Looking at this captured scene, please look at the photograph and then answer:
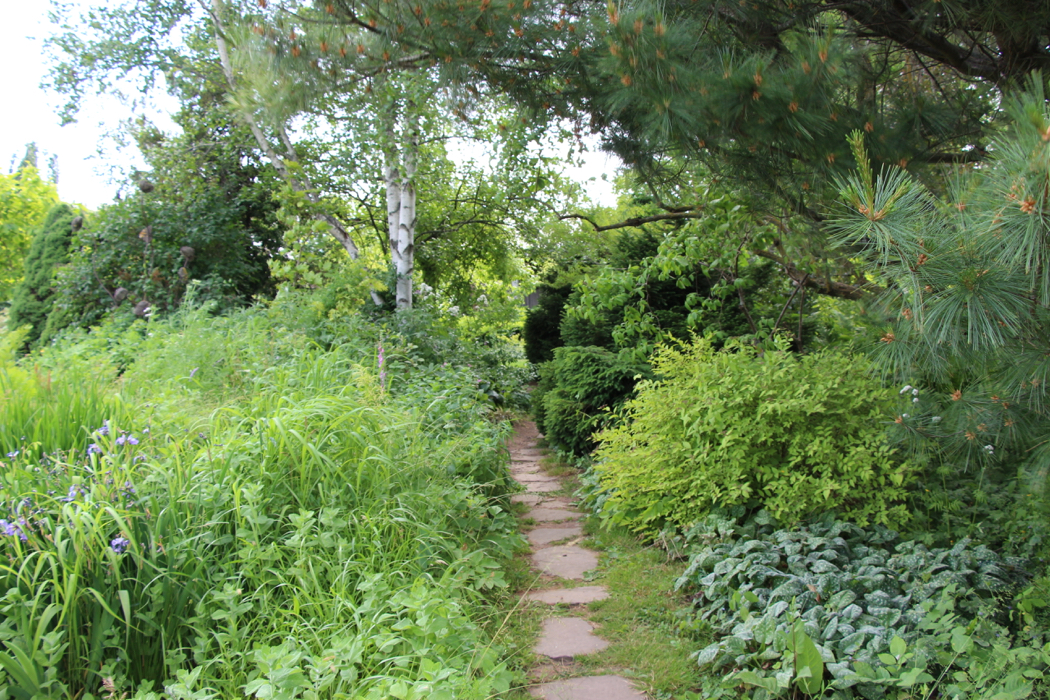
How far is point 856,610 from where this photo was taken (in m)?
2.60

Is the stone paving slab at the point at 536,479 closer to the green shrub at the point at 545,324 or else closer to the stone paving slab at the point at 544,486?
→ the stone paving slab at the point at 544,486

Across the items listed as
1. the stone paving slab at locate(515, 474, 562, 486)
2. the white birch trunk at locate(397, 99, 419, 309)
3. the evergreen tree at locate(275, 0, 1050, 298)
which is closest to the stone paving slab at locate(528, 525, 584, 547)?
the stone paving slab at locate(515, 474, 562, 486)

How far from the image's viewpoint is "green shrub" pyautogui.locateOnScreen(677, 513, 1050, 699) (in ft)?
7.47

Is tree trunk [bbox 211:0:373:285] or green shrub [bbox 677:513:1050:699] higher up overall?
tree trunk [bbox 211:0:373:285]

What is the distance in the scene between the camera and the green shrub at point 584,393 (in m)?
6.08

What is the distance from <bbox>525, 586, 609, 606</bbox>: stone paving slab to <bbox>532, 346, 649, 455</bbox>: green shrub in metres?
2.40

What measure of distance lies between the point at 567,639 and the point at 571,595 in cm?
52

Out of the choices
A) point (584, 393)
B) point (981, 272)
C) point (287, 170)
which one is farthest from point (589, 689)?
point (287, 170)

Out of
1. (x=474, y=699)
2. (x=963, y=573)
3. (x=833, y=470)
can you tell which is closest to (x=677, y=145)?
(x=833, y=470)

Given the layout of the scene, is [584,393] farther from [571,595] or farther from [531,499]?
[571,595]

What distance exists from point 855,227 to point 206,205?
8.60 metres

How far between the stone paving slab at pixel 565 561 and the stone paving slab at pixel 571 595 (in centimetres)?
18

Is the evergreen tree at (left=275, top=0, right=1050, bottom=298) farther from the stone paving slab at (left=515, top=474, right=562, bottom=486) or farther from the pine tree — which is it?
the stone paving slab at (left=515, top=474, right=562, bottom=486)

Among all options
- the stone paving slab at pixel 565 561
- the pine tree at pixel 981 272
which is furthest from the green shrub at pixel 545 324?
the pine tree at pixel 981 272
